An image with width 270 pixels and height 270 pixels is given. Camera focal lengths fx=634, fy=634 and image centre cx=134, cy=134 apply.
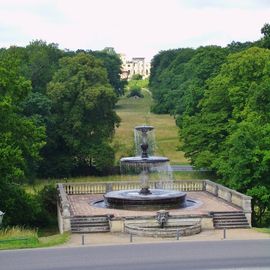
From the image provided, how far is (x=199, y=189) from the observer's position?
1676 inches

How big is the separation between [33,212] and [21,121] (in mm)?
5455

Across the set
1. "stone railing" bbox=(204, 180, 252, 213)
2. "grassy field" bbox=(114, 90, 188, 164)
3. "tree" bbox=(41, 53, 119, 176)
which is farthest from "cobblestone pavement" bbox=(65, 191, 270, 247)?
"grassy field" bbox=(114, 90, 188, 164)

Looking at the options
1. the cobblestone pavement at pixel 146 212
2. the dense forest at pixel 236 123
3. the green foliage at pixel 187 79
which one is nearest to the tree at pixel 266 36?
the dense forest at pixel 236 123

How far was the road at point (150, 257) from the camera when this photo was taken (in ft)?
66.5

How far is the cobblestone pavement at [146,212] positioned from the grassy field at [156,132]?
26729mm

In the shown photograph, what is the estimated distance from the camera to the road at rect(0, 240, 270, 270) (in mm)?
20281

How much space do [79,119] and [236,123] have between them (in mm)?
18773

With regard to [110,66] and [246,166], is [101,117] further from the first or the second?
[110,66]

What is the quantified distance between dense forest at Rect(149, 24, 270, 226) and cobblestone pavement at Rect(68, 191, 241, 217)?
5.42 ft

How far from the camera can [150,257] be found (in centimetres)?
2205

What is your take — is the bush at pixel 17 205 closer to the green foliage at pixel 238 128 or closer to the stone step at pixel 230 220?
the stone step at pixel 230 220

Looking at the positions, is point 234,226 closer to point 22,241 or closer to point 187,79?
point 22,241

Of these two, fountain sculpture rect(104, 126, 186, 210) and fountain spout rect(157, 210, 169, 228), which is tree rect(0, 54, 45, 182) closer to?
Answer: fountain sculpture rect(104, 126, 186, 210)

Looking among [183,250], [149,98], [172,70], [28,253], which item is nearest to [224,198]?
[183,250]
